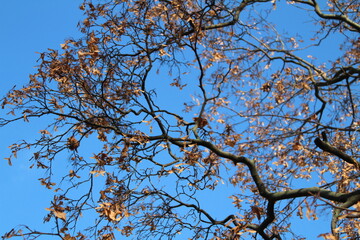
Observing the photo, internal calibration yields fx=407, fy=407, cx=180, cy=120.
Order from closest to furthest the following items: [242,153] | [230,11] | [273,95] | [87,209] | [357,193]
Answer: [357,193] → [87,209] → [242,153] → [230,11] → [273,95]

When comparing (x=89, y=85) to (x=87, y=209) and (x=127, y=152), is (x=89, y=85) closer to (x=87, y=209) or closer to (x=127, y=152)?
(x=127, y=152)

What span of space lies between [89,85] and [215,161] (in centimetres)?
250

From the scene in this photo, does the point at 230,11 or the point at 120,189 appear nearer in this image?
the point at 120,189

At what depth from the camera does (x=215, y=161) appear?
23.3ft

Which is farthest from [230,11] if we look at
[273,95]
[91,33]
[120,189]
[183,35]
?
[120,189]

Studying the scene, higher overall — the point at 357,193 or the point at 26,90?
the point at 26,90

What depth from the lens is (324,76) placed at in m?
7.54

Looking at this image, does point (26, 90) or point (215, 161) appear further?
point (215, 161)

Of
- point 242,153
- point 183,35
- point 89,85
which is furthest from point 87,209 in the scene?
point 183,35

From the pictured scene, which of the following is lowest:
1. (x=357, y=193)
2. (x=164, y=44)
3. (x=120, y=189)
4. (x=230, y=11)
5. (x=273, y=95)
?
(x=357, y=193)

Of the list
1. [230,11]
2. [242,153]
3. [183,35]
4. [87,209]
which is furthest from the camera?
[230,11]

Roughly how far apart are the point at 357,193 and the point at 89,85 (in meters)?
4.26

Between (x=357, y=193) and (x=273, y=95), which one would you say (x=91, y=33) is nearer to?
(x=273, y=95)

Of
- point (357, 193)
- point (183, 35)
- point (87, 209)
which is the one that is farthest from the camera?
point (183, 35)
